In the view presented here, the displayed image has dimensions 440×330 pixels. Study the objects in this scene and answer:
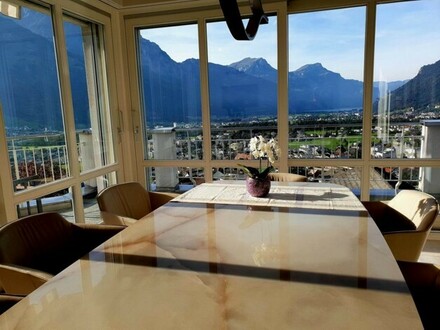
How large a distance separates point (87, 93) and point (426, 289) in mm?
3308

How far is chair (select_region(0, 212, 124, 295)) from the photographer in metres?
1.47

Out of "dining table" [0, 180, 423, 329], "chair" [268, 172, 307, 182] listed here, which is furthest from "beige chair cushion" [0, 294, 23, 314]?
"chair" [268, 172, 307, 182]

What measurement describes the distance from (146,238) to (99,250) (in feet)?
0.72

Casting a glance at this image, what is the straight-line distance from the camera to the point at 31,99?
2711 mm

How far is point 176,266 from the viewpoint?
1261 millimetres

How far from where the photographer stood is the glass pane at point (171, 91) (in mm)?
3750

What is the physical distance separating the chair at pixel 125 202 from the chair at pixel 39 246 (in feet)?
0.83

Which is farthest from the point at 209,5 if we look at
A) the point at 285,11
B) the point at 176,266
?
the point at 176,266

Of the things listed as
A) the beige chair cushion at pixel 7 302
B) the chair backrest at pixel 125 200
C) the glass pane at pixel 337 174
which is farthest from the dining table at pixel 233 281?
the glass pane at pixel 337 174

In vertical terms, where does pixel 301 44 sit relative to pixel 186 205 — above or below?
above

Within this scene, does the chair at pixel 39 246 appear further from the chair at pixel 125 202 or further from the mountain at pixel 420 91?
the mountain at pixel 420 91

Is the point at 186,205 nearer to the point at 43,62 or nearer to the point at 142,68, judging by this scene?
the point at 43,62

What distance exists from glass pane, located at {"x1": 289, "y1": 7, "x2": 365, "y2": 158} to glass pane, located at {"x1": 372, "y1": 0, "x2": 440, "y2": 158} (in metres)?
0.20

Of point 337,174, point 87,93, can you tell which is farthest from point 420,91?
point 87,93
